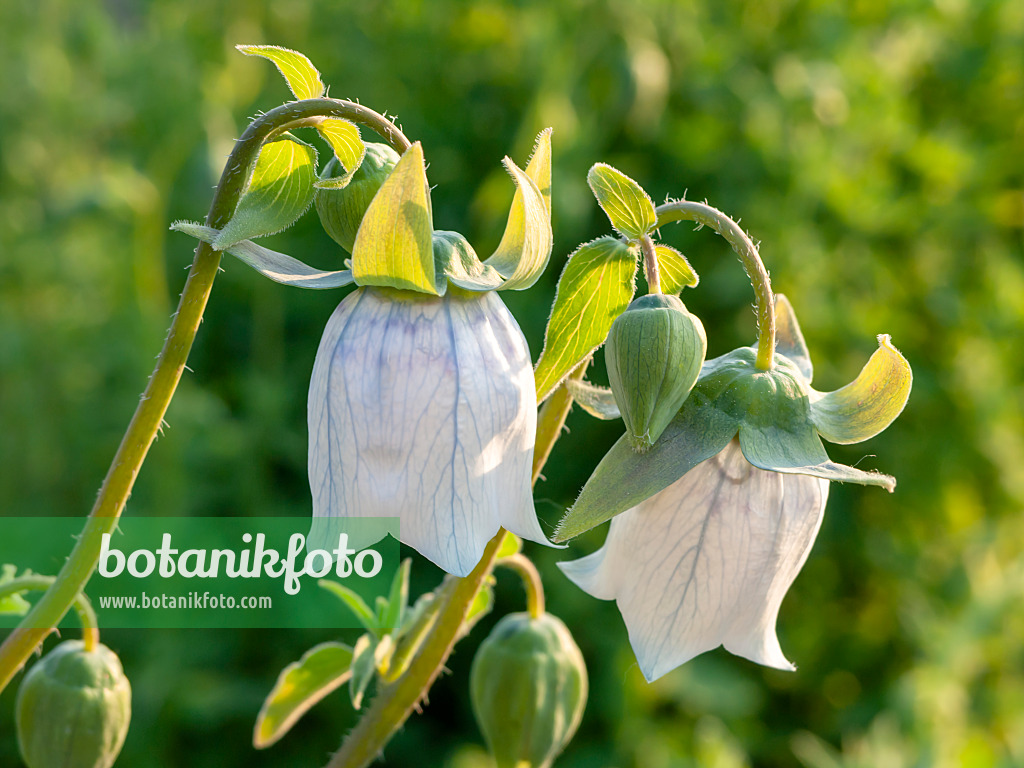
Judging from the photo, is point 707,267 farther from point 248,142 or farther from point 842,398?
point 248,142

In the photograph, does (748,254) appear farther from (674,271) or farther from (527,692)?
(527,692)

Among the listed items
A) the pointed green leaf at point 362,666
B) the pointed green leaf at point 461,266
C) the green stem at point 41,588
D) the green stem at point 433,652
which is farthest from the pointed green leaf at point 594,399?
the green stem at point 41,588

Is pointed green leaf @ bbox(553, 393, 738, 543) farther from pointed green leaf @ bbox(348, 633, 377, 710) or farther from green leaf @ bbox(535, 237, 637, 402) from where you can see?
pointed green leaf @ bbox(348, 633, 377, 710)

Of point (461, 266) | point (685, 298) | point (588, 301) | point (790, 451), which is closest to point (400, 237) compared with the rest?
point (461, 266)

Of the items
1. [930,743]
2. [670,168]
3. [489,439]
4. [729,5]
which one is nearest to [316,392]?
[489,439]

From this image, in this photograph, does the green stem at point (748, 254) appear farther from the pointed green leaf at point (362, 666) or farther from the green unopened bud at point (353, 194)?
the pointed green leaf at point (362, 666)

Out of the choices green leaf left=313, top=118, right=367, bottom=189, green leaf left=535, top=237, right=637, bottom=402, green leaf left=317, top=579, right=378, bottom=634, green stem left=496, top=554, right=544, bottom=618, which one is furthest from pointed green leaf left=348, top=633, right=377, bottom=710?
green leaf left=313, top=118, right=367, bottom=189
